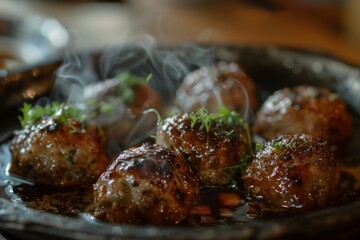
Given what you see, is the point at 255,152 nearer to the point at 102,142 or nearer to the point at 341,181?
the point at 341,181

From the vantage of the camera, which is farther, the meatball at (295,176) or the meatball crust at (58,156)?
the meatball crust at (58,156)

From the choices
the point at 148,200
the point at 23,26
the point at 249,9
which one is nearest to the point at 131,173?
the point at 148,200

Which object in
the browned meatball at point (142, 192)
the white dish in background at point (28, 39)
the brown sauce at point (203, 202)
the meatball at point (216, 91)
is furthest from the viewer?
the white dish in background at point (28, 39)

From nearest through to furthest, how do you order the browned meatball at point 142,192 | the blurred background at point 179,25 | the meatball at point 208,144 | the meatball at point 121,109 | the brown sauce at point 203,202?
the browned meatball at point 142,192 < the brown sauce at point 203,202 < the meatball at point 208,144 < the meatball at point 121,109 < the blurred background at point 179,25

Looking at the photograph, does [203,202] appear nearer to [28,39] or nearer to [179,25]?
[28,39]

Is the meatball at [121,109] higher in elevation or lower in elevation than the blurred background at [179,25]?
higher

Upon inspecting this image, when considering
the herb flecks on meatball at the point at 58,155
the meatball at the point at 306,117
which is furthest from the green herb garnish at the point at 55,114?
the meatball at the point at 306,117

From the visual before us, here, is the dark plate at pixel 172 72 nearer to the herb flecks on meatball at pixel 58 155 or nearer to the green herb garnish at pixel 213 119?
the herb flecks on meatball at pixel 58 155

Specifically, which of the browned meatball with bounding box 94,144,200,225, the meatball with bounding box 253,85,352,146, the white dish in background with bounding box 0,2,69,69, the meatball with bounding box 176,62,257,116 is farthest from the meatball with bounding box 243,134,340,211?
the white dish in background with bounding box 0,2,69,69
